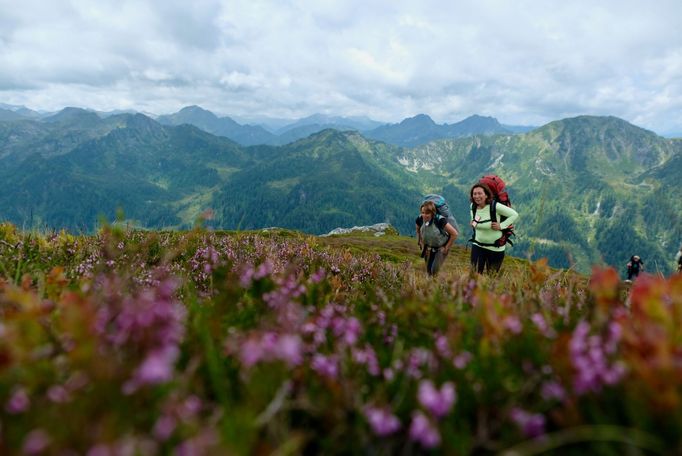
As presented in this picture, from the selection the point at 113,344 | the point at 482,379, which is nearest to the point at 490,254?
the point at 482,379

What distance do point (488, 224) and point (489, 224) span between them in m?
0.03

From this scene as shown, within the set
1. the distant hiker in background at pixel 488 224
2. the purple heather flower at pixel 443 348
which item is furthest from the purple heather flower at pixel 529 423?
the distant hiker in background at pixel 488 224

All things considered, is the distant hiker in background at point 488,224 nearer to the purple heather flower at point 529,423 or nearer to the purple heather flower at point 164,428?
the purple heather flower at point 529,423

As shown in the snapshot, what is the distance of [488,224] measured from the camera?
13.0 m

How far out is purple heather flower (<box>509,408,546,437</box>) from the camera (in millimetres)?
1869

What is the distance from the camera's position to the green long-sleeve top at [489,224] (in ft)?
42.3

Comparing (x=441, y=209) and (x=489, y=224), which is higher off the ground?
(x=441, y=209)

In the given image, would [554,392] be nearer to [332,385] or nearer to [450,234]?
[332,385]

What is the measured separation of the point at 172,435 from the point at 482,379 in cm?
159

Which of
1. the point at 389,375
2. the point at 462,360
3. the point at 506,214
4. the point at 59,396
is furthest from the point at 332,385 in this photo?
the point at 506,214

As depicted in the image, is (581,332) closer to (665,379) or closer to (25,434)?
(665,379)

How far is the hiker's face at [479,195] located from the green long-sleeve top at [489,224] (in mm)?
247

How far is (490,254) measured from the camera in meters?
13.3

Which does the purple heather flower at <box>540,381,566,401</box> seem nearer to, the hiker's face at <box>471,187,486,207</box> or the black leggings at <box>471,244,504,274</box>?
the black leggings at <box>471,244,504,274</box>
